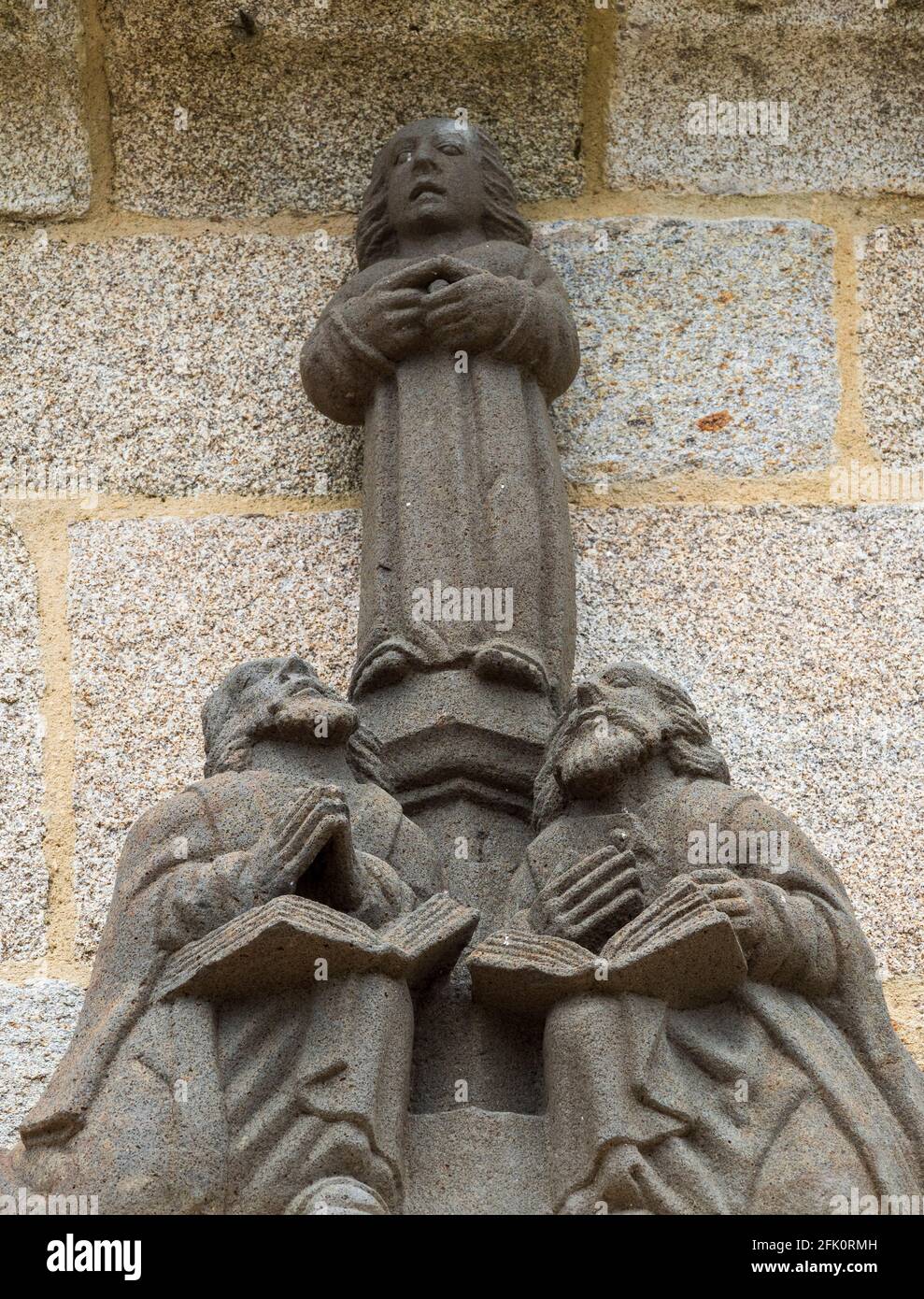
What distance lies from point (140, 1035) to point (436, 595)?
0.82 m

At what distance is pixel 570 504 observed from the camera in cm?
375

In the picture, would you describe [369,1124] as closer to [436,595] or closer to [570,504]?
[436,595]

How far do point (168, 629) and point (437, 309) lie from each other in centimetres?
59

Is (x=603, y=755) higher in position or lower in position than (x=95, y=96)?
lower

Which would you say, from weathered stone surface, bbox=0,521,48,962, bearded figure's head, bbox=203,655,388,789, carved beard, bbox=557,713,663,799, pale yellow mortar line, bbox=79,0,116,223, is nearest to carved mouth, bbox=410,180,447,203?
pale yellow mortar line, bbox=79,0,116,223

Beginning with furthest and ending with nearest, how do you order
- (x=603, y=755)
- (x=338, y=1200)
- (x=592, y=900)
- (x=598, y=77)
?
(x=598, y=77) → (x=603, y=755) → (x=592, y=900) → (x=338, y=1200)

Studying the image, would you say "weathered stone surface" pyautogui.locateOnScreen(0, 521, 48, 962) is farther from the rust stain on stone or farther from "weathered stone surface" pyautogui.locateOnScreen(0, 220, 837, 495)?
Answer: the rust stain on stone

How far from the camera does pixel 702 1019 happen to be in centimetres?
274

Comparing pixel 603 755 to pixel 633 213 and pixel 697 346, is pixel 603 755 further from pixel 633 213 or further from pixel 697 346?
pixel 633 213

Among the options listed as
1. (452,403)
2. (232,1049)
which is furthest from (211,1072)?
(452,403)

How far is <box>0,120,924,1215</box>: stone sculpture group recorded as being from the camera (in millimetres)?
2605

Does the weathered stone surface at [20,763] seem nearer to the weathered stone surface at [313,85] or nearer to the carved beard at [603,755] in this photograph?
the weathered stone surface at [313,85]

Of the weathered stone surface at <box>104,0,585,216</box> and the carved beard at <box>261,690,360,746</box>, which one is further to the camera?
the weathered stone surface at <box>104,0,585,216</box>

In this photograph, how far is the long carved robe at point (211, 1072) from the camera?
2.57 m
